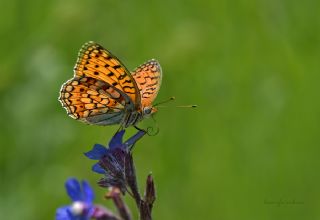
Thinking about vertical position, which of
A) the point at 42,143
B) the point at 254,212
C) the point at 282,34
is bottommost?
the point at 254,212

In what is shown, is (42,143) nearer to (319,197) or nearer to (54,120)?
(54,120)

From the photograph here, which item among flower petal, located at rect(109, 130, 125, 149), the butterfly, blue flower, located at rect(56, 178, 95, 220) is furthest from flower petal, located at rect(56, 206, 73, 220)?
the butterfly

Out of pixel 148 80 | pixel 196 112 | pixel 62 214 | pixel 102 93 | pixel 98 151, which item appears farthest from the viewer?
pixel 196 112

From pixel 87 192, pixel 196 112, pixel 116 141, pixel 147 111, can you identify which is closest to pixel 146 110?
pixel 147 111

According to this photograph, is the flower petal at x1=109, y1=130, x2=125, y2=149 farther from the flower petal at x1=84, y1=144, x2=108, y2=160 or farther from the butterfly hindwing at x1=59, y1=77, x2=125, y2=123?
the butterfly hindwing at x1=59, y1=77, x2=125, y2=123

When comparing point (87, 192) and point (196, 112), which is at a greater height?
point (87, 192)

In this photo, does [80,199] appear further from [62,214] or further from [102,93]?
[102,93]

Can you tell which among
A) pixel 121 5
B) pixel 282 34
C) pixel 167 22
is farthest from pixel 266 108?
pixel 121 5

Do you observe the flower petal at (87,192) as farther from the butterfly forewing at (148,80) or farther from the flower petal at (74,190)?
the butterfly forewing at (148,80)
